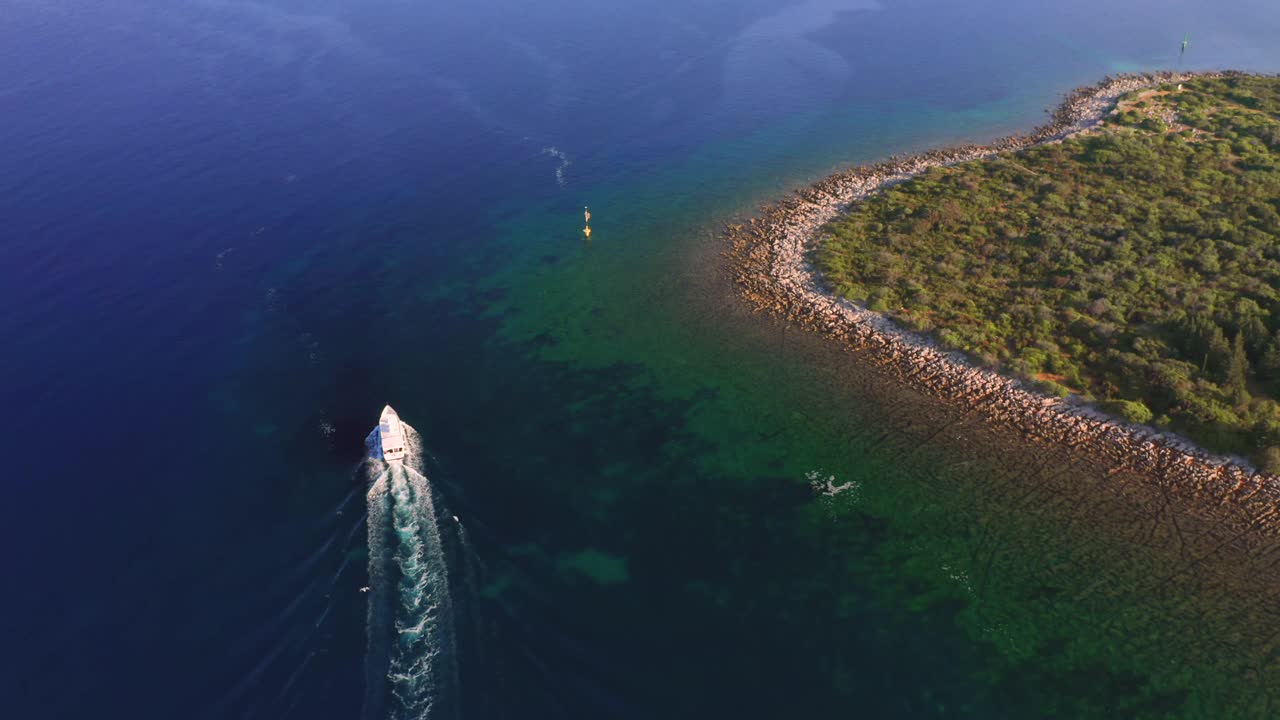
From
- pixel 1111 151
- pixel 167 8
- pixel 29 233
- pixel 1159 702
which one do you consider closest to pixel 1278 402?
pixel 1159 702

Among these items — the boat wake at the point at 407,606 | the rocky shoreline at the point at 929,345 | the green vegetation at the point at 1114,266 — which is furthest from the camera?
the green vegetation at the point at 1114,266

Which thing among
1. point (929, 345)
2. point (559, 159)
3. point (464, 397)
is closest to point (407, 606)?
point (464, 397)

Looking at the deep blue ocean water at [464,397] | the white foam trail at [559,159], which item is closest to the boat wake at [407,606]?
the deep blue ocean water at [464,397]

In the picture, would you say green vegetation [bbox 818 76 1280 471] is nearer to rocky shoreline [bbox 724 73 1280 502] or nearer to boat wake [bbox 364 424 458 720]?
rocky shoreline [bbox 724 73 1280 502]

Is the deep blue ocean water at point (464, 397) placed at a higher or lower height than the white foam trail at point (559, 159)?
lower

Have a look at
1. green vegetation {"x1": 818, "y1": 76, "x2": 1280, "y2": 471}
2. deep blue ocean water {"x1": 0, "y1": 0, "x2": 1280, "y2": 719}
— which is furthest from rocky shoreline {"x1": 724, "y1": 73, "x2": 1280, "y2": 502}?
deep blue ocean water {"x1": 0, "y1": 0, "x2": 1280, "y2": 719}

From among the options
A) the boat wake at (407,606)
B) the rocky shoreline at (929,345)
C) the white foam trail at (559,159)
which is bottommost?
the boat wake at (407,606)

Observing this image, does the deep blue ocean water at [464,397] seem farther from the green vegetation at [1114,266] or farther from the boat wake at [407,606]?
the green vegetation at [1114,266]
